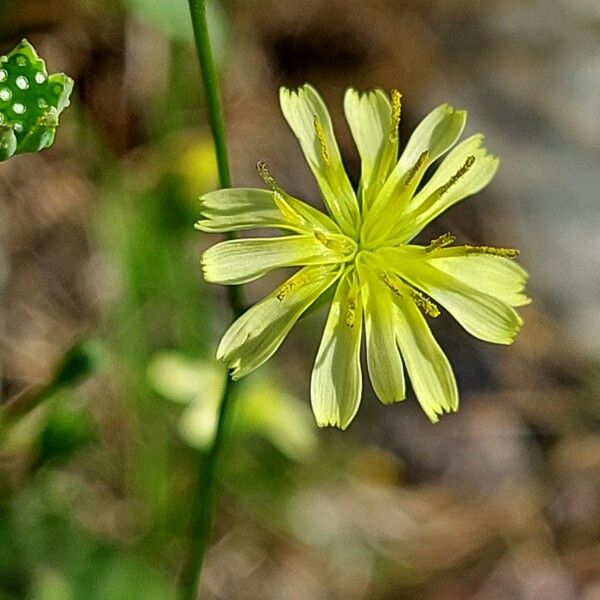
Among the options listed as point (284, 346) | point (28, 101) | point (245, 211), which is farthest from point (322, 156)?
point (284, 346)

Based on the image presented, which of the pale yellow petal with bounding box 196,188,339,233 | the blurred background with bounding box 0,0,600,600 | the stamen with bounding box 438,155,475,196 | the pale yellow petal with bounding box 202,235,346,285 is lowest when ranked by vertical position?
the blurred background with bounding box 0,0,600,600

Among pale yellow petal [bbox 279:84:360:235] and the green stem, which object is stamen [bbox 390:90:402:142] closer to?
pale yellow petal [bbox 279:84:360:235]

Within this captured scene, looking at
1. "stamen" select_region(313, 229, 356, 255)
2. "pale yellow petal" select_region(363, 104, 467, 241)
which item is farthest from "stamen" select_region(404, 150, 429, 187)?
"stamen" select_region(313, 229, 356, 255)

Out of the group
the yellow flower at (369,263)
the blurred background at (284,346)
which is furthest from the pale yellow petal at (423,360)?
the blurred background at (284,346)

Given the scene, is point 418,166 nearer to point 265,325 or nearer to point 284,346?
point 265,325

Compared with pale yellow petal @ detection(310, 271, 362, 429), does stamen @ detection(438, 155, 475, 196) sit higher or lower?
higher

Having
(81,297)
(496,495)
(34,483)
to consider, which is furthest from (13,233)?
(496,495)

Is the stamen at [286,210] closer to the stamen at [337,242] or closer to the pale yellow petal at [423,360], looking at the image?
the stamen at [337,242]
